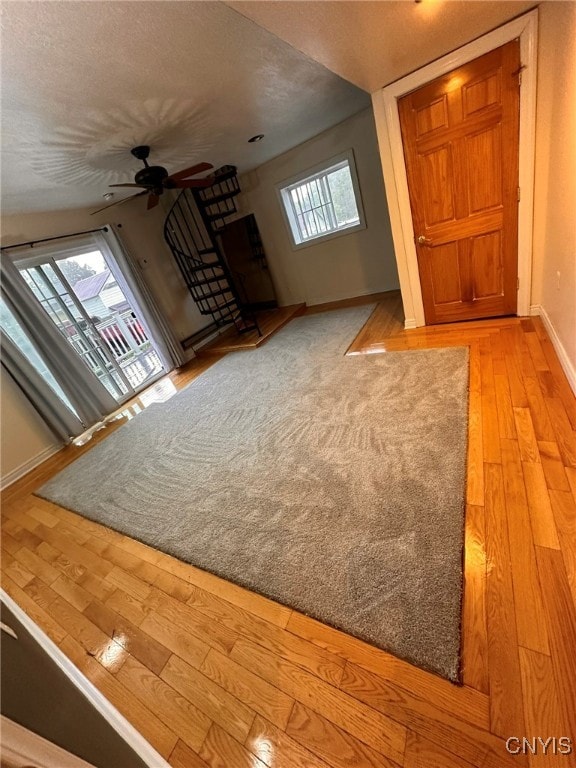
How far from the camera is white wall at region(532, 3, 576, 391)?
1.75 m

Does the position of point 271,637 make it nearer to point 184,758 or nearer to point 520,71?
point 184,758

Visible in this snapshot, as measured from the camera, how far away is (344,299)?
528cm

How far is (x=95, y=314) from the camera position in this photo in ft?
14.4

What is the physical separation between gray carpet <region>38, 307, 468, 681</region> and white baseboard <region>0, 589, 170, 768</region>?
1.87ft

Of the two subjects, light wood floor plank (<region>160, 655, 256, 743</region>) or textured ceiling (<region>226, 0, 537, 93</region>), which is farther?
textured ceiling (<region>226, 0, 537, 93</region>)

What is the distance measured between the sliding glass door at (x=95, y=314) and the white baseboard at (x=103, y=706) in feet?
11.4

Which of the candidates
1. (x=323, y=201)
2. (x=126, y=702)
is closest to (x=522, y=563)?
(x=126, y=702)

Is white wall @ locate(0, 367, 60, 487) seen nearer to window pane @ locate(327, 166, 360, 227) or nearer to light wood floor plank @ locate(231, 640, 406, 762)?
light wood floor plank @ locate(231, 640, 406, 762)

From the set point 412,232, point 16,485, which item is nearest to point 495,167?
point 412,232

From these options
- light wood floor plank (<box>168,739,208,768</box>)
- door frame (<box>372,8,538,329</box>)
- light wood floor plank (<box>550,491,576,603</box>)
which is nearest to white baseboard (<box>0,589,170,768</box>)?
light wood floor plank (<box>168,739,208,768</box>)

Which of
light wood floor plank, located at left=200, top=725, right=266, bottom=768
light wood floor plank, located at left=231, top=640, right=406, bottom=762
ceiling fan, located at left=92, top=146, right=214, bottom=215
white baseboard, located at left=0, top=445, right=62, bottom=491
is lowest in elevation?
light wood floor plank, located at left=231, top=640, right=406, bottom=762

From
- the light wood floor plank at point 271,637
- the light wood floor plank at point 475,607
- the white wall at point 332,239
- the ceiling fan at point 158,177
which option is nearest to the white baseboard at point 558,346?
the light wood floor plank at point 475,607

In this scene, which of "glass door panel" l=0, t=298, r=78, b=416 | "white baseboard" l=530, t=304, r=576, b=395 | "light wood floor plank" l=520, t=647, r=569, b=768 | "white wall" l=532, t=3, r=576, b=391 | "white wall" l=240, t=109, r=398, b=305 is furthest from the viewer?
"white wall" l=240, t=109, r=398, b=305

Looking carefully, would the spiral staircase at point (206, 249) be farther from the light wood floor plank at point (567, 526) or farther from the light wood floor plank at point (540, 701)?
the light wood floor plank at point (540, 701)
